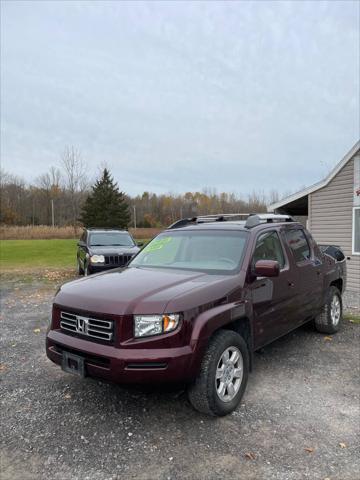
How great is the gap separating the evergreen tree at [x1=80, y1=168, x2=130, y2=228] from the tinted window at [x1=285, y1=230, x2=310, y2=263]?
37.6 m

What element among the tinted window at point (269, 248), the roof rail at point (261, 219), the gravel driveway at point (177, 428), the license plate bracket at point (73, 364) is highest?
the roof rail at point (261, 219)

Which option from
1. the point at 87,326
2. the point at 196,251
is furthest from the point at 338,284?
the point at 87,326

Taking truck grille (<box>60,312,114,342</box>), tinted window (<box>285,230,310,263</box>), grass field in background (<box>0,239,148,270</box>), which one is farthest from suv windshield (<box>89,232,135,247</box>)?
truck grille (<box>60,312,114,342</box>)

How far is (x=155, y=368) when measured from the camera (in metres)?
3.07

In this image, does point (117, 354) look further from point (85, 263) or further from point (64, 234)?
point (64, 234)

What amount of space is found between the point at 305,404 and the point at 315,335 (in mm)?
2547

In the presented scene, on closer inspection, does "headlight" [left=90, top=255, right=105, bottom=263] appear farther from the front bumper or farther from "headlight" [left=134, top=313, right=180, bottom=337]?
"headlight" [left=134, top=313, right=180, bottom=337]

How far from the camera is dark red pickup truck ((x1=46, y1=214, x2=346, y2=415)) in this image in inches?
124

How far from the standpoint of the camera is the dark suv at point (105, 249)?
1148 cm

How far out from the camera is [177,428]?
3.37 metres

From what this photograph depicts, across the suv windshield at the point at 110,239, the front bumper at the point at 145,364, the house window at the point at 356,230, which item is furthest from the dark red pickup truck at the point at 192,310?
the suv windshield at the point at 110,239

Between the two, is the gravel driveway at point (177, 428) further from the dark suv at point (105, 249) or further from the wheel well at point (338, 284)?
the dark suv at point (105, 249)

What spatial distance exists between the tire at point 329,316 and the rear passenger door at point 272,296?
137 centimetres

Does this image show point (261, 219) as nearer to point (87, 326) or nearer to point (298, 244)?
point (298, 244)
